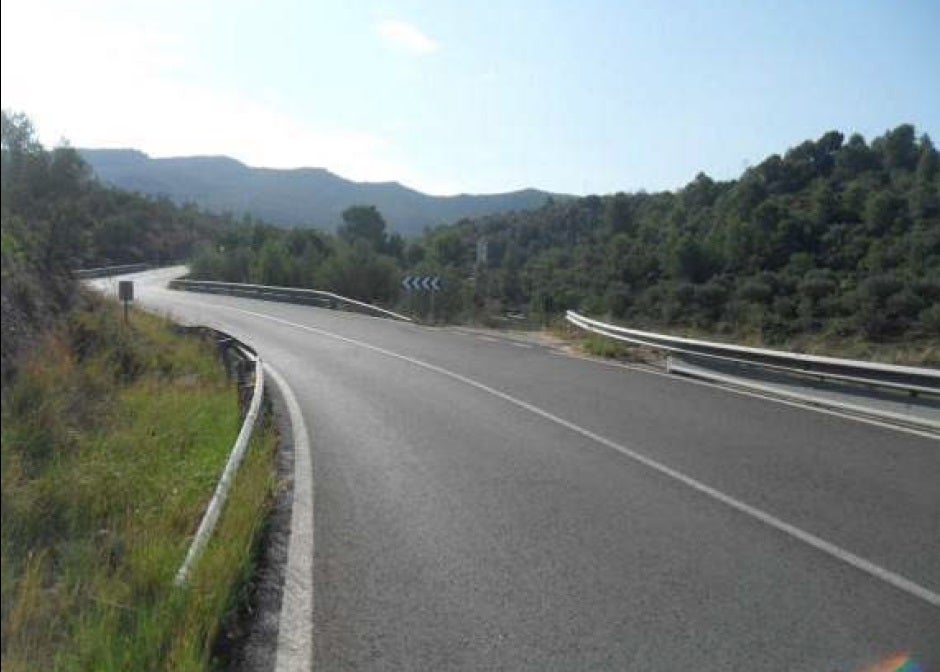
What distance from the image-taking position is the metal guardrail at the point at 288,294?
3638 cm

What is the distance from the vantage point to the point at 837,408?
41.4ft

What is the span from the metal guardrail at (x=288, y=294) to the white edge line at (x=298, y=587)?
2473cm

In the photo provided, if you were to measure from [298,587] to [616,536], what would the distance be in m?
2.29

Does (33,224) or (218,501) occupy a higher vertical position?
(33,224)

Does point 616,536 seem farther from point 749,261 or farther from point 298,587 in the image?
point 749,261

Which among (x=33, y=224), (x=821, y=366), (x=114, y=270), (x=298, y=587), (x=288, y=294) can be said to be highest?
(x=33, y=224)

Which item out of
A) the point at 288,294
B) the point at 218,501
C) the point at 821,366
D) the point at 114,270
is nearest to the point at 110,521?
the point at 218,501

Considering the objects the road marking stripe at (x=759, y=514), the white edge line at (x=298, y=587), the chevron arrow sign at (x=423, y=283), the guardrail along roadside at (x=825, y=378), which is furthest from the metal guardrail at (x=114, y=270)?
the white edge line at (x=298, y=587)

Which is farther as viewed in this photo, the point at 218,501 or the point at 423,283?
the point at 423,283

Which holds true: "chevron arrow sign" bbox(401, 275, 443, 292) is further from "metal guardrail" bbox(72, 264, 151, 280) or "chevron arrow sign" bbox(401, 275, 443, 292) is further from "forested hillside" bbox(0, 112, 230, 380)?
"forested hillside" bbox(0, 112, 230, 380)

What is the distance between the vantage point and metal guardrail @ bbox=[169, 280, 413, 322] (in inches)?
1432

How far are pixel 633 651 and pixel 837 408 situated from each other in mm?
9029

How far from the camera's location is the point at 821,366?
513 inches

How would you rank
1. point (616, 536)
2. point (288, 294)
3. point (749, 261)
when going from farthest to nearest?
1. point (749, 261)
2. point (288, 294)
3. point (616, 536)
